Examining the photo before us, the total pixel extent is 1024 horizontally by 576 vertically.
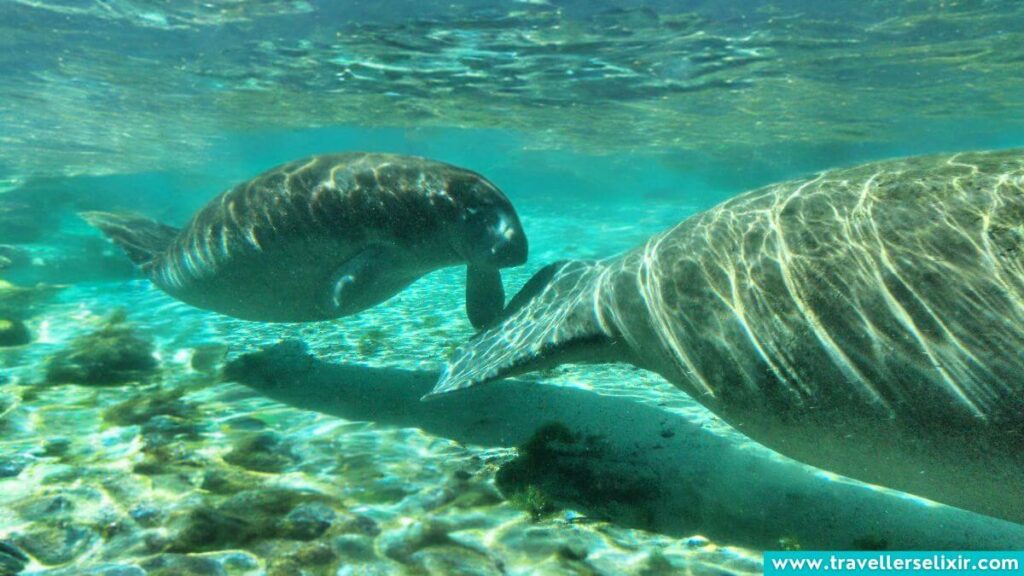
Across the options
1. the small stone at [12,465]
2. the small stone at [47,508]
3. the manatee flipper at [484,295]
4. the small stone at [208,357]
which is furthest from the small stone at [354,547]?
the small stone at [208,357]

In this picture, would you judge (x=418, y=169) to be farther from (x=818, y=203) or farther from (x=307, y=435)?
(x=818, y=203)

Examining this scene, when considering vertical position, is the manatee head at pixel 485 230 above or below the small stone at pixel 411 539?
above

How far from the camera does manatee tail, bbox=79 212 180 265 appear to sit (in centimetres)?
830

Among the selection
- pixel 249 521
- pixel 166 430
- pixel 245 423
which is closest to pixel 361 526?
pixel 249 521

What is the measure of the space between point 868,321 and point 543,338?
7.36 ft

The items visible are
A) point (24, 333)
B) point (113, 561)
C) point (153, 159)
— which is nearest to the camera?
point (113, 561)

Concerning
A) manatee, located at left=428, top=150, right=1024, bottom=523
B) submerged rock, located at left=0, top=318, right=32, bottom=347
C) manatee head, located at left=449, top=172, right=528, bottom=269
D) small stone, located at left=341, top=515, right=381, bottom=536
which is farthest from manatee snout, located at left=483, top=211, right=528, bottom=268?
submerged rock, located at left=0, top=318, right=32, bottom=347

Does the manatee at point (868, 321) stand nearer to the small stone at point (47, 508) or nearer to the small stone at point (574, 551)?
the small stone at point (574, 551)

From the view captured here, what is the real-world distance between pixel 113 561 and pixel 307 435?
1990mm

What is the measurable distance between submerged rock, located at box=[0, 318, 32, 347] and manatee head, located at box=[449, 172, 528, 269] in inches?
240

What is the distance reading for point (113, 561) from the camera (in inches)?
116

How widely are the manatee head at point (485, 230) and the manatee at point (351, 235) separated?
10 mm

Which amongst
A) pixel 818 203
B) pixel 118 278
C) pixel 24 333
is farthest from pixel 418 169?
pixel 118 278

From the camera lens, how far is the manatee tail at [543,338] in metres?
4.48
